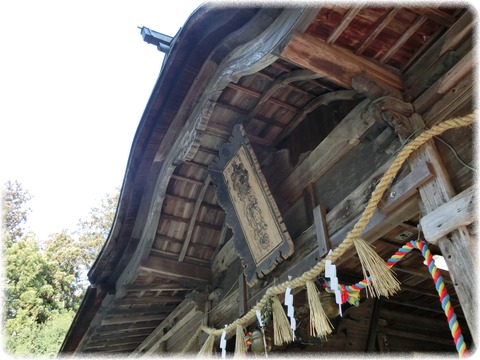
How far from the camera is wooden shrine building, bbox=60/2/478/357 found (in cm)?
245

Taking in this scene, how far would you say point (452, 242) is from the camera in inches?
81.6

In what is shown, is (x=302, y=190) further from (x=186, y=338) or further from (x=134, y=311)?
(x=134, y=311)

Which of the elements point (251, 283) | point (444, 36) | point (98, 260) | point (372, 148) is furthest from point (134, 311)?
point (444, 36)

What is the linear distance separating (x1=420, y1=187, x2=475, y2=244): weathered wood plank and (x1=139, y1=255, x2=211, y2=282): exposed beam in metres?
3.62

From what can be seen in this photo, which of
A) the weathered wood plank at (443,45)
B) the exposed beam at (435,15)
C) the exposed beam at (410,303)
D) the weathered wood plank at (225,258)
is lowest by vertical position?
the exposed beam at (410,303)

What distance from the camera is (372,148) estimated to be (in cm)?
305

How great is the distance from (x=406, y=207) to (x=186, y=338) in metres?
4.55

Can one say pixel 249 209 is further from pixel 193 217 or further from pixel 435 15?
pixel 435 15

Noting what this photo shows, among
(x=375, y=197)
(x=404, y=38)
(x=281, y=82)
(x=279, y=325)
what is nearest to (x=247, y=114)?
(x=281, y=82)

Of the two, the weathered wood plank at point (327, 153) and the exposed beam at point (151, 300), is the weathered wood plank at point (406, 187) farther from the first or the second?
the exposed beam at point (151, 300)

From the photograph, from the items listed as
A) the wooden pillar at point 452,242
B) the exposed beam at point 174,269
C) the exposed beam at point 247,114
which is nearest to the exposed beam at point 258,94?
the exposed beam at point 247,114

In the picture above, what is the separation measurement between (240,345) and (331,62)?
2.89 metres

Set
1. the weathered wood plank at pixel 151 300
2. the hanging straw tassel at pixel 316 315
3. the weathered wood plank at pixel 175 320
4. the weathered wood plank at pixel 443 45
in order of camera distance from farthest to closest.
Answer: the weathered wood plank at pixel 151 300
the weathered wood plank at pixel 175 320
the hanging straw tassel at pixel 316 315
the weathered wood plank at pixel 443 45

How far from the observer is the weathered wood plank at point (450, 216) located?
6.58 feet
